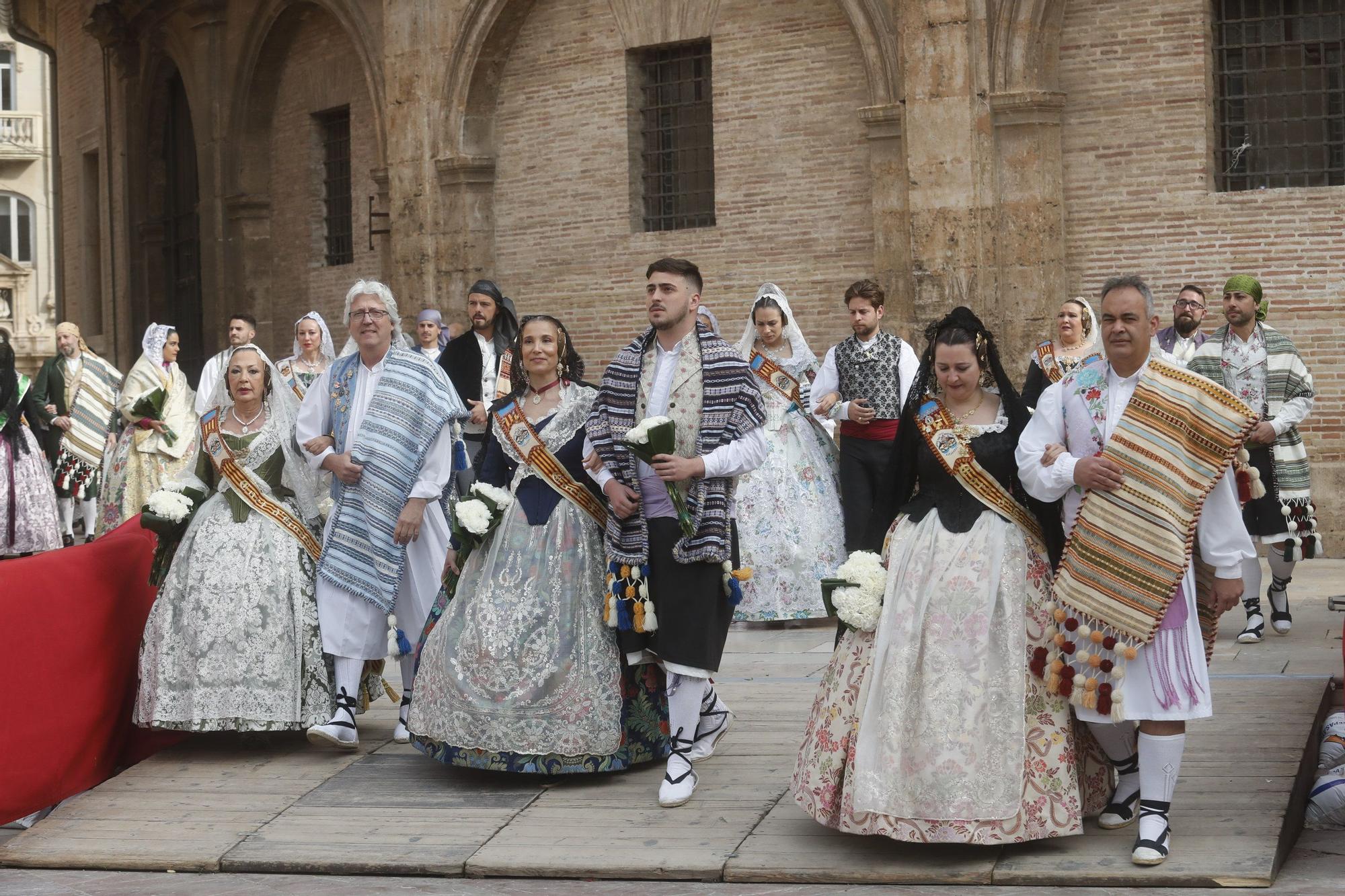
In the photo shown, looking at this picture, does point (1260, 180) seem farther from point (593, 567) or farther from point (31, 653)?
point (31, 653)

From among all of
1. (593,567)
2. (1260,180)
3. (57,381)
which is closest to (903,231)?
(1260,180)

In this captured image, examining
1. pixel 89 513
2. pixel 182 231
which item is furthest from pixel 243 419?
pixel 182 231

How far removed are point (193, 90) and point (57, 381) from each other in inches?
313

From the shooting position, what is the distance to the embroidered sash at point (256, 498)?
7.04m

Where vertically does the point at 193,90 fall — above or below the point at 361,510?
above

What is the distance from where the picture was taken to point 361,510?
697cm

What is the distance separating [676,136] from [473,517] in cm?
1020

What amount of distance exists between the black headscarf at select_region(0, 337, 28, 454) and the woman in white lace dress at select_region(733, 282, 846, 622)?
5.10 meters

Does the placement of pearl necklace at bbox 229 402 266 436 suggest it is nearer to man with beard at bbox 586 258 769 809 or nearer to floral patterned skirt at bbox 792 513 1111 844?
man with beard at bbox 586 258 769 809

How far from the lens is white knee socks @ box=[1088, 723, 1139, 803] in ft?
17.6

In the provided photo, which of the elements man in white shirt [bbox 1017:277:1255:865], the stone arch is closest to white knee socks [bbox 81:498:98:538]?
the stone arch

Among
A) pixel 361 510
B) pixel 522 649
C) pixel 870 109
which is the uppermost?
pixel 870 109

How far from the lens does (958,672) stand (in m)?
5.11

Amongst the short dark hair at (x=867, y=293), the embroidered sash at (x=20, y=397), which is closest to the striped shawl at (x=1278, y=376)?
the short dark hair at (x=867, y=293)
